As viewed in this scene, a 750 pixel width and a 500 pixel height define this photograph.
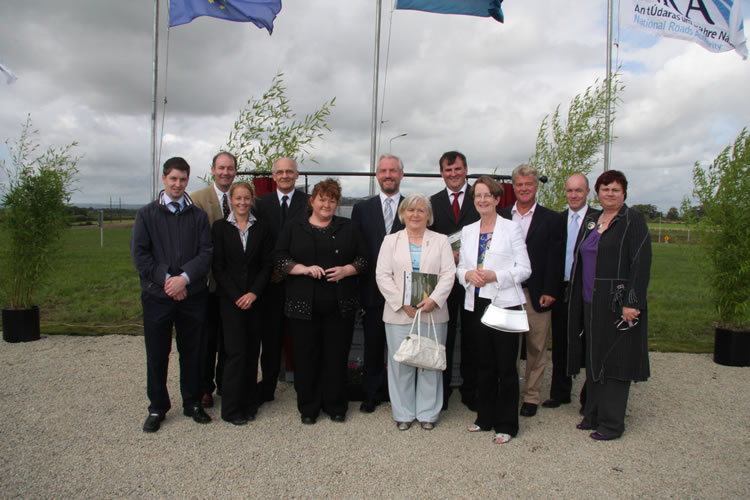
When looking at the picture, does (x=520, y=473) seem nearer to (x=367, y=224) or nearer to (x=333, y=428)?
(x=333, y=428)

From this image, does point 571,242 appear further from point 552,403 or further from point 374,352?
point 374,352

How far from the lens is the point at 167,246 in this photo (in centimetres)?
412

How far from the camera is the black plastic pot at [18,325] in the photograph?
7004 mm

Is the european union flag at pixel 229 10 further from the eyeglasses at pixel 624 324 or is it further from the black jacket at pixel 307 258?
the eyeglasses at pixel 624 324

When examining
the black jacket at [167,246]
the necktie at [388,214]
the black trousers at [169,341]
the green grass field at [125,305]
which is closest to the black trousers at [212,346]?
the black trousers at [169,341]

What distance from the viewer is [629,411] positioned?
487cm

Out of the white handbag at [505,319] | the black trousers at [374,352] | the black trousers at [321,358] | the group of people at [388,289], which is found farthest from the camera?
the black trousers at [374,352]

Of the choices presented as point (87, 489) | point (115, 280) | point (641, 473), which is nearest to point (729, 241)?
point (641, 473)

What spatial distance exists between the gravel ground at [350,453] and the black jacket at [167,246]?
1270 mm

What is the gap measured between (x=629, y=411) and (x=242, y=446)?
360 centimetres

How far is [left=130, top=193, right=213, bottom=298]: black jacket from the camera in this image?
4.04 m

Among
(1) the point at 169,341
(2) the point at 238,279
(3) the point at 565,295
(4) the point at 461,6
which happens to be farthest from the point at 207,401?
(4) the point at 461,6

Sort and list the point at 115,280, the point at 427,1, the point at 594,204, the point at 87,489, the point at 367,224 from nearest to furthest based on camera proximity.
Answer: the point at 87,489, the point at 367,224, the point at 594,204, the point at 427,1, the point at 115,280

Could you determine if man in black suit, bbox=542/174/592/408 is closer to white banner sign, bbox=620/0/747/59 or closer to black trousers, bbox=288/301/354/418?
black trousers, bbox=288/301/354/418
